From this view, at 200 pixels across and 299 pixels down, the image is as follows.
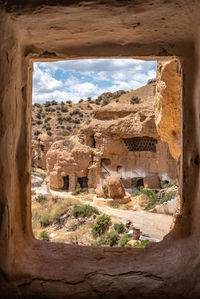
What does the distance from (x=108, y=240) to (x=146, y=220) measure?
2761mm

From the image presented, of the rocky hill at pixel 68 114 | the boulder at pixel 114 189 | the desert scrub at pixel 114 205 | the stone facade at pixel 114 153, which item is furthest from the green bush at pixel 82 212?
the rocky hill at pixel 68 114

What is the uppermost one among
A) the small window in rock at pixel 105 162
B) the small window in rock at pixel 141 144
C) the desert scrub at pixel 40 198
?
the small window in rock at pixel 141 144

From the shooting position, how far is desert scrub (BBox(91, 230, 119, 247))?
22.6 ft

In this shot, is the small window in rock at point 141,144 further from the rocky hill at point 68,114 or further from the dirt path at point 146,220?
the dirt path at point 146,220

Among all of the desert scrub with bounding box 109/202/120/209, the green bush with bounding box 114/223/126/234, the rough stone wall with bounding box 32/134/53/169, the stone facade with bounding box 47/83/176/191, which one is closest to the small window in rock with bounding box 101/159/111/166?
the stone facade with bounding box 47/83/176/191

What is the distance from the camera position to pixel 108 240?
696 cm

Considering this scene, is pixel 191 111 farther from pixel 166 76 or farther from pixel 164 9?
pixel 166 76

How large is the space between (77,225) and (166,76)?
23.2ft

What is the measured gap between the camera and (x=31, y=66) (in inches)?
70.7

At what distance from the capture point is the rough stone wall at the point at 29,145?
3.85 feet

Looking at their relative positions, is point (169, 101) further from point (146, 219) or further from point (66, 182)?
point (66, 182)

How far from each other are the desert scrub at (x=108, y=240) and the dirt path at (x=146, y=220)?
3.66 feet

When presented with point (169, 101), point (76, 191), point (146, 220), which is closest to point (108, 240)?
point (146, 220)

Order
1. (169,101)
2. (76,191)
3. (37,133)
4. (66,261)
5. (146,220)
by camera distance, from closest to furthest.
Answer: (66,261)
(169,101)
(146,220)
(76,191)
(37,133)
